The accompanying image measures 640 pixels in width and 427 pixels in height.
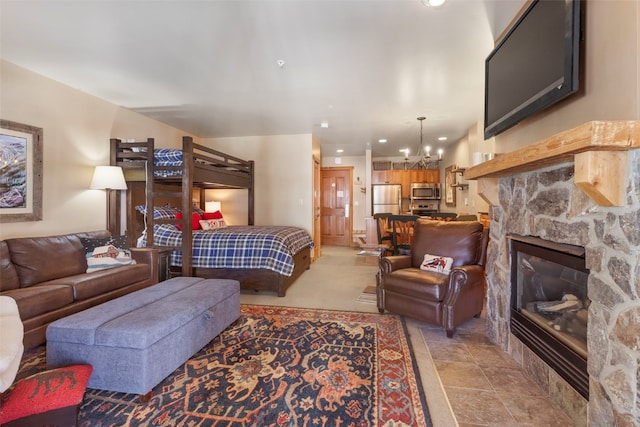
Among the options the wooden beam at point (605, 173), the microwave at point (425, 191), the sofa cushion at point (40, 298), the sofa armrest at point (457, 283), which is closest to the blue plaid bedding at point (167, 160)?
the sofa cushion at point (40, 298)

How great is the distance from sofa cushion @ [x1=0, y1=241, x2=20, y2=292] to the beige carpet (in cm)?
195

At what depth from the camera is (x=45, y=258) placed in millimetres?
2531

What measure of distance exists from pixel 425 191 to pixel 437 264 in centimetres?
445

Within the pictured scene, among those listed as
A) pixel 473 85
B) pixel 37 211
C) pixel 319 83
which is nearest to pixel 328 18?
pixel 319 83

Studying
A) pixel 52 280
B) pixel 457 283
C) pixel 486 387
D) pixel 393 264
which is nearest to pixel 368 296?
pixel 393 264

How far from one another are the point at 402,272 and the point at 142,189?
3636mm

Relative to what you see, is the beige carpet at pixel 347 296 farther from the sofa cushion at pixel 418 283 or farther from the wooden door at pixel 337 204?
the wooden door at pixel 337 204

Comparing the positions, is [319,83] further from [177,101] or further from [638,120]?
[638,120]

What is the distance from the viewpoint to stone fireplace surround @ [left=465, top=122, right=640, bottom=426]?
112 centimetres

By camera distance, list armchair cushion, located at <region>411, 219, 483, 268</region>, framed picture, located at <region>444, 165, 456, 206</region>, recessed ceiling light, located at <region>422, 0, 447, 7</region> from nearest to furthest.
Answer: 1. recessed ceiling light, located at <region>422, 0, 447, 7</region>
2. armchair cushion, located at <region>411, 219, 483, 268</region>
3. framed picture, located at <region>444, 165, 456, 206</region>

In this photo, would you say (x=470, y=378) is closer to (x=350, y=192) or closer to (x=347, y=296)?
(x=347, y=296)

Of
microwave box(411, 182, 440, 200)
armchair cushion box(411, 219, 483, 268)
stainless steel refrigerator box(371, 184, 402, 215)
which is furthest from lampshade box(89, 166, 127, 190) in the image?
microwave box(411, 182, 440, 200)

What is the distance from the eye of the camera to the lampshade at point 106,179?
10.8 feet

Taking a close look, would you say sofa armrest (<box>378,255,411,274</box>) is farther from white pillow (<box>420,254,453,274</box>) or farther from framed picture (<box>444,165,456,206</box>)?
framed picture (<box>444,165,456,206</box>)
